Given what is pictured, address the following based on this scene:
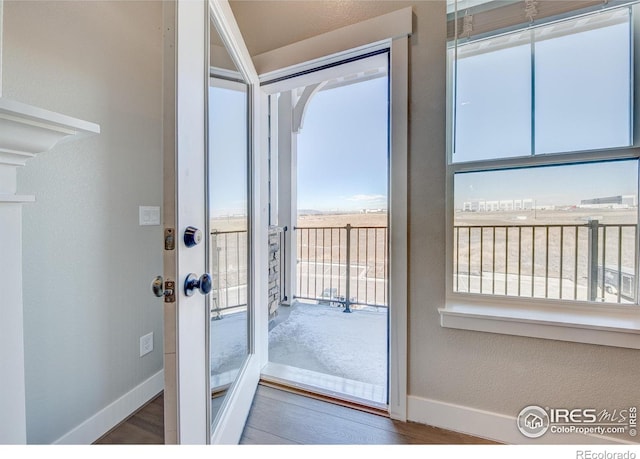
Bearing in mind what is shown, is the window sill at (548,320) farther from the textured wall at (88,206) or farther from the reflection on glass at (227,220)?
the textured wall at (88,206)

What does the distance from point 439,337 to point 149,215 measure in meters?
1.73

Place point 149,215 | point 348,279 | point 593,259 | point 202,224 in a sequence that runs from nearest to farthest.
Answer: point 202,224 < point 593,259 < point 149,215 < point 348,279

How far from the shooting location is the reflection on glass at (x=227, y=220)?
105 centimetres

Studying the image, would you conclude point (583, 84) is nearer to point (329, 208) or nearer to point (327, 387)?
point (327, 387)

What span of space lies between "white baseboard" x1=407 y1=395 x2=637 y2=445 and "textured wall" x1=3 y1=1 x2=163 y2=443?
154 cm

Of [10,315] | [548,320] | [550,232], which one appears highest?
[550,232]

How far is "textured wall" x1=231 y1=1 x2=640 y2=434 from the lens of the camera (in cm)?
119

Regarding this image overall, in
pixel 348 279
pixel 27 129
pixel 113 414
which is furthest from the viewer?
pixel 348 279

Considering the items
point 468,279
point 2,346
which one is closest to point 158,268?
point 2,346

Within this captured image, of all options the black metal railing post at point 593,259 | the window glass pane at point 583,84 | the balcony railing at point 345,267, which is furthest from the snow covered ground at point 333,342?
the window glass pane at point 583,84

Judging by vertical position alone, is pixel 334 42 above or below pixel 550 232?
above

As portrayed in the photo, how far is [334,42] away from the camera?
1479 millimetres

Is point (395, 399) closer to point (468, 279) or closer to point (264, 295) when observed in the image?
point (468, 279)

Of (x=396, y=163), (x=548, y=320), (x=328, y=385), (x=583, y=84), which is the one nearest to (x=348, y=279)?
(x=328, y=385)
